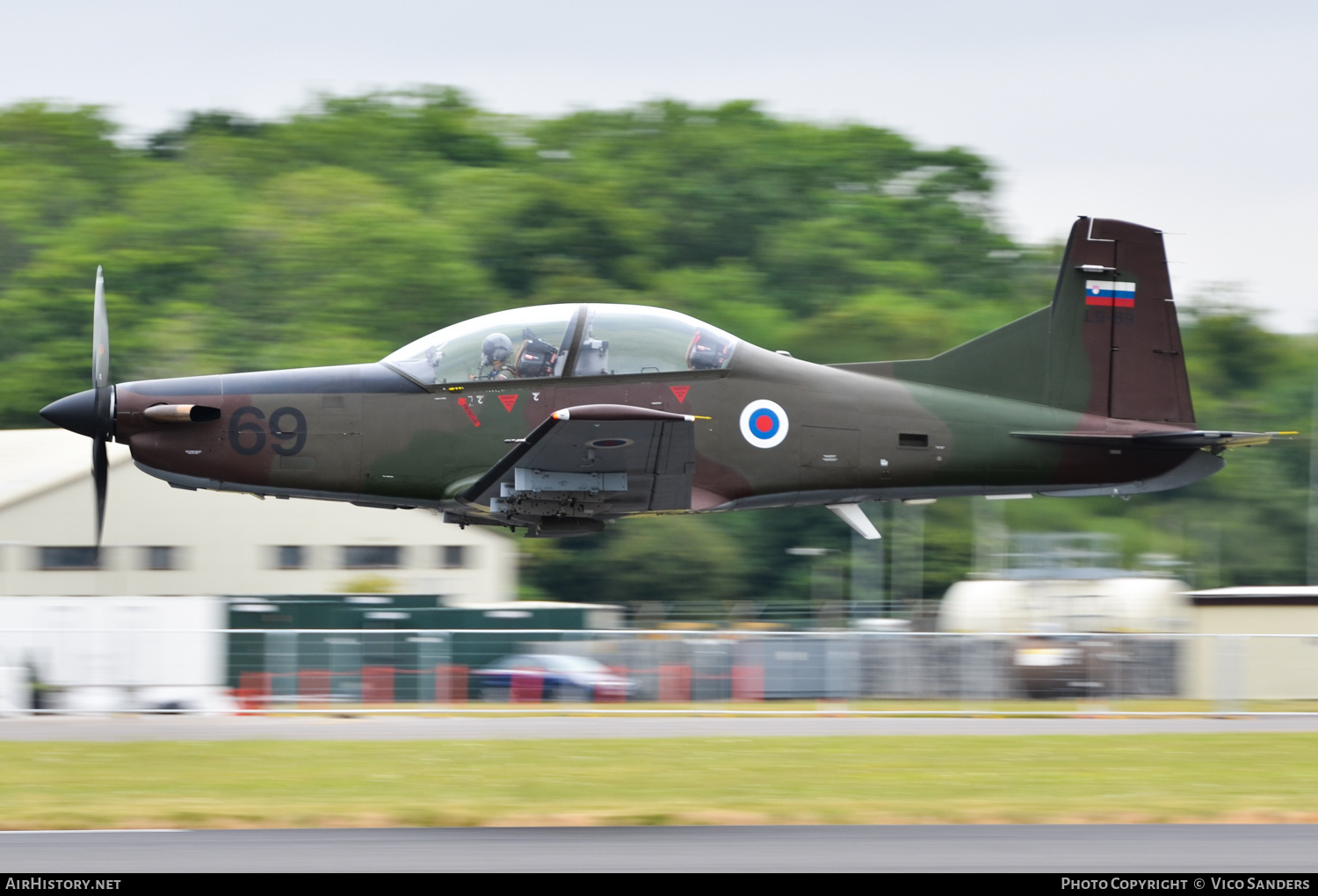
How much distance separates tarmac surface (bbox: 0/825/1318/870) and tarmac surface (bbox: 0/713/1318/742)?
179 inches

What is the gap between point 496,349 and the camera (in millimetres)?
11188

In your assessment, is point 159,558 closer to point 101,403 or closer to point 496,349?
point 101,403

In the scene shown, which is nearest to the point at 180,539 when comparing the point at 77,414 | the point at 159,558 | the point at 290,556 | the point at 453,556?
the point at 159,558

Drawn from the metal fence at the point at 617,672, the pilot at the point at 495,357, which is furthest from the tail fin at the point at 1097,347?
the metal fence at the point at 617,672

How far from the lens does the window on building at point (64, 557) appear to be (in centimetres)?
2425

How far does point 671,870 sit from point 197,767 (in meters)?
5.31

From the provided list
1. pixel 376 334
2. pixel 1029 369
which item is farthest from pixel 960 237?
pixel 1029 369

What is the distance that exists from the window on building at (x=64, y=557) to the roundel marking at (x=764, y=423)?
16315 millimetres

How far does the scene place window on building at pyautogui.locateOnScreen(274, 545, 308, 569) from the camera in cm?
2562

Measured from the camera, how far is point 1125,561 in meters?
35.7

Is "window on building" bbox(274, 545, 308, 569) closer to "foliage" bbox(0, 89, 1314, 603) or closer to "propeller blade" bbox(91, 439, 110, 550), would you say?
"foliage" bbox(0, 89, 1314, 603)

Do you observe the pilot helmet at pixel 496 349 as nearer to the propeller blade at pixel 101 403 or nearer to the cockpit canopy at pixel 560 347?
the cockpit canopy at pixel 560 347

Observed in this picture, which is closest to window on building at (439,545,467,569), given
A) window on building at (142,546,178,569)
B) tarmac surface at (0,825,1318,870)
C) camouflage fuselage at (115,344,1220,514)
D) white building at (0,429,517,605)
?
white building at (0,429,517,605)

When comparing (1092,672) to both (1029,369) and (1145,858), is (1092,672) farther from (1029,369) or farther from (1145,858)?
(1145,858)
